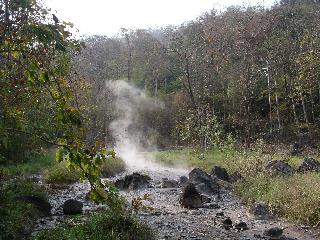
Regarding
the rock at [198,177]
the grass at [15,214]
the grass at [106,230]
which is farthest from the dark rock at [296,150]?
the grass at [106,230]

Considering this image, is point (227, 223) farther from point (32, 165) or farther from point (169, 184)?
point (32, 165)

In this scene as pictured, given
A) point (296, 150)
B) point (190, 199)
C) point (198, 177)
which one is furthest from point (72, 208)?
point (296, 150)

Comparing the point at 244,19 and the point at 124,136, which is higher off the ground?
the point at 244,19

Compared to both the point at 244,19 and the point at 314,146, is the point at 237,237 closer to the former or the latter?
the point at 314,146

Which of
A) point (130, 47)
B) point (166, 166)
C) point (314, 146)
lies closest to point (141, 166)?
point (166, 166)

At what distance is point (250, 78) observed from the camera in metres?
43.2

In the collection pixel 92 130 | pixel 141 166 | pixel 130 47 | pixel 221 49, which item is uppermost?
pixel 130 47

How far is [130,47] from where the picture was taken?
74312mm

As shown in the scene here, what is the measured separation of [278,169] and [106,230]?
1185 cm

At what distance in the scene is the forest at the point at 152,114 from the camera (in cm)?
509

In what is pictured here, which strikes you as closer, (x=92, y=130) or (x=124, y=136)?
(x=92, y=130)

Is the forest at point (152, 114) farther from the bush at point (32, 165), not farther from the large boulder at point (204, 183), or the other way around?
the large boulder at point (204, 183)

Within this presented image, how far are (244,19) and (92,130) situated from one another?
22.9m

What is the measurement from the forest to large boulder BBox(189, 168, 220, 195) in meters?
0.60
